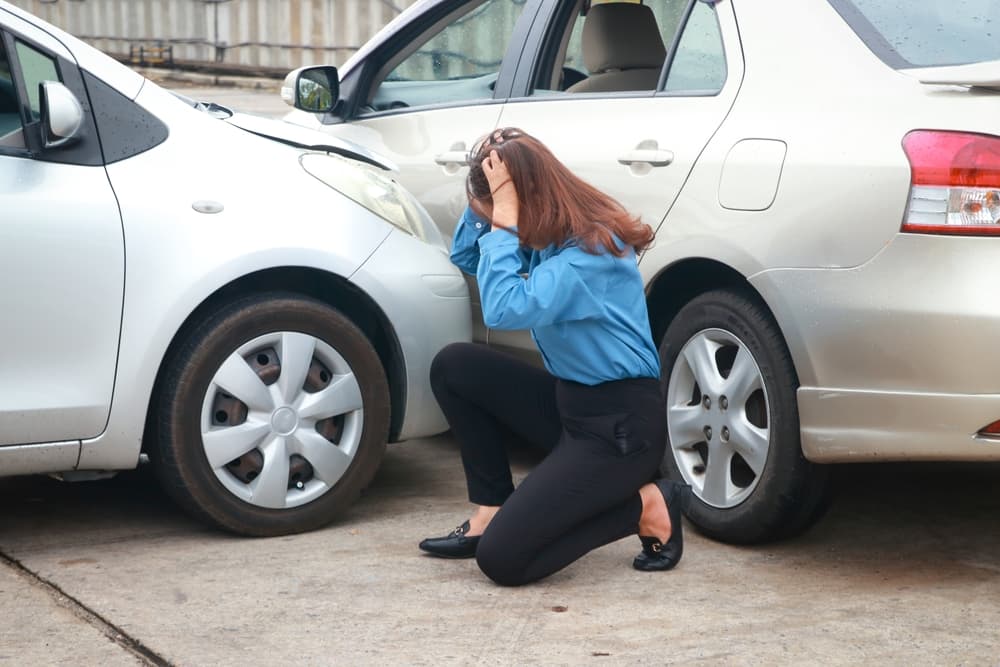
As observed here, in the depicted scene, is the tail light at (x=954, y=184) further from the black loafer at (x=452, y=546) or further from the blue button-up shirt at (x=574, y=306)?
the black loafer at (x=452, y=546)

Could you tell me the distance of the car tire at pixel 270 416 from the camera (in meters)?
3.95

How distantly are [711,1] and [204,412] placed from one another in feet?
5.83

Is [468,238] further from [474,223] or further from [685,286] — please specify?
[685,286]

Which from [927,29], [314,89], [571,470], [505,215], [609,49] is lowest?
[571,470]

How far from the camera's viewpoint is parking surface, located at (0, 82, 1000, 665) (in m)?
3.22

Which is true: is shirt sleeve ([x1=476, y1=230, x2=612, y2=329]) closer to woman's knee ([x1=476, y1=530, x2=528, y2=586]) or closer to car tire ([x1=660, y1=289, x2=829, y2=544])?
car tire ([x1=660, y1=289, x2=829, y2=544])

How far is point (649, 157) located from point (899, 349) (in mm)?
981

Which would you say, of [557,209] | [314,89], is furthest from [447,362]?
[314,89]

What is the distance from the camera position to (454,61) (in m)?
5.30

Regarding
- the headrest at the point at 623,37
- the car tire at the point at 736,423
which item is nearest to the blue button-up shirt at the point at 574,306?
the car tire at the point at 736,423

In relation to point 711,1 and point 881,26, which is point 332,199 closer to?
point 711,1

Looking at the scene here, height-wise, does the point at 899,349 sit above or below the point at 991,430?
above

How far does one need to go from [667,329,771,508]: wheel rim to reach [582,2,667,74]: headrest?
→ 119 cm

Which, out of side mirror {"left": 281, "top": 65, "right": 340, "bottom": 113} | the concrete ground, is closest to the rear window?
the concrete ground
